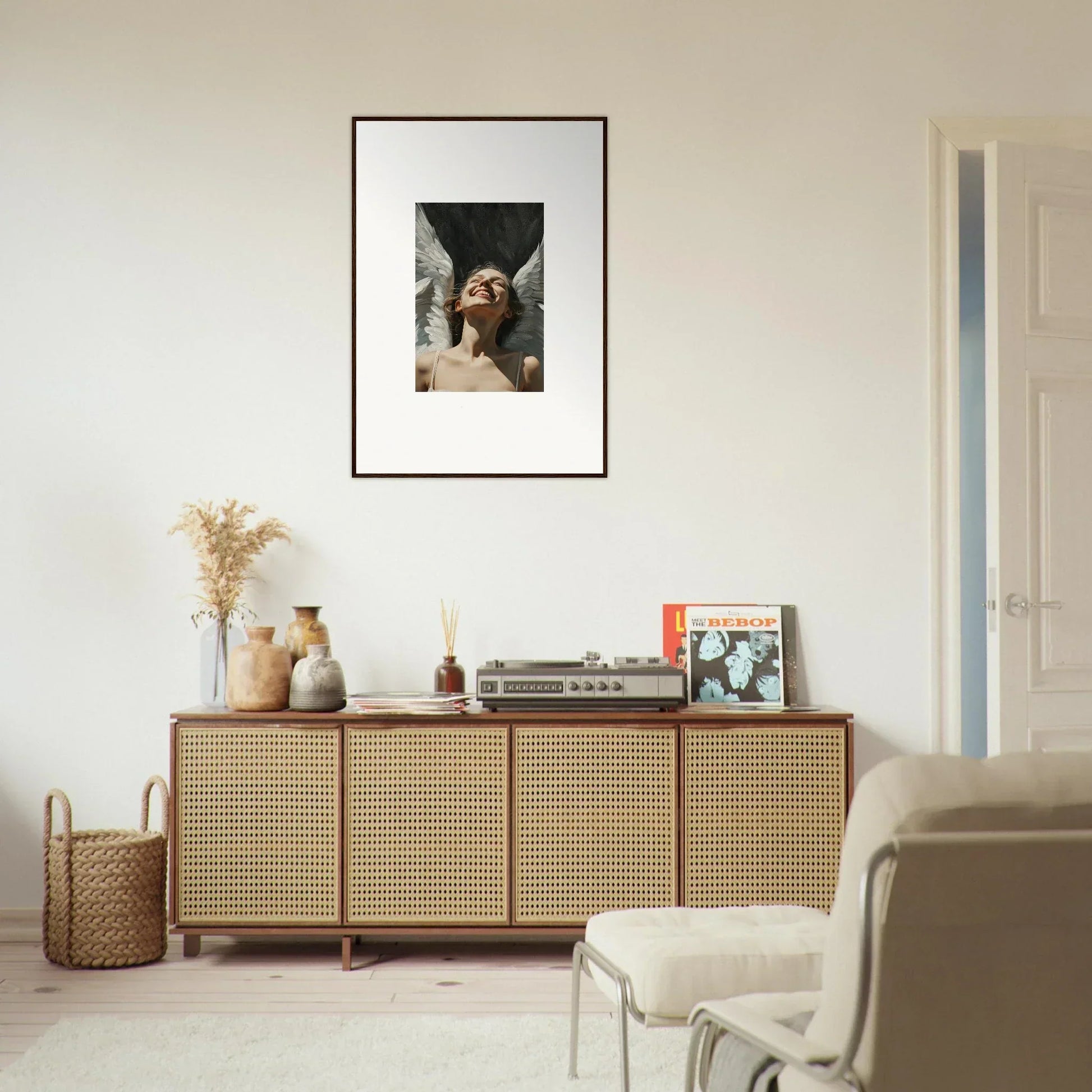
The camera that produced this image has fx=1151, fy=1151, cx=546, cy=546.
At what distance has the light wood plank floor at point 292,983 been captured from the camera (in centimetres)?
306

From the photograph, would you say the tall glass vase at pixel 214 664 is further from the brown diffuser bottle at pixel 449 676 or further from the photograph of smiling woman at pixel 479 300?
the photograph of smiling woman at pixel 479 300

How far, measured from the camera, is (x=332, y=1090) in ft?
8.17

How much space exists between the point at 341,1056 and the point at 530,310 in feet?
7.73

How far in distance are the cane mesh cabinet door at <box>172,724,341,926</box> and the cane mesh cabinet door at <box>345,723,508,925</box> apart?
0.07m

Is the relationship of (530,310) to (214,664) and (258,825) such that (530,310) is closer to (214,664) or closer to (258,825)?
(214,664)

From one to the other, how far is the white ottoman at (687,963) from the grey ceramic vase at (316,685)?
1.32m

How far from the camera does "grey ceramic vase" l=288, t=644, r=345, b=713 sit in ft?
11.4

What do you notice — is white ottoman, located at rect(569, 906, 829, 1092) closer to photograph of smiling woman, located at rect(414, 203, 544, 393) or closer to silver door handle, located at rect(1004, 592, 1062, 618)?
→ silver door handle, located at rect(1004, 592, 1062, 618)

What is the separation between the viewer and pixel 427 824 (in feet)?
11.2

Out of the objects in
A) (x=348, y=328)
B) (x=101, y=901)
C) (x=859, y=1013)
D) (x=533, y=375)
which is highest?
(x=348, y=328)

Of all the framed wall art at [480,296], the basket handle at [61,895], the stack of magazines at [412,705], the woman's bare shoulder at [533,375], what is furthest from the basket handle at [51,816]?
the woman's bare shoulder at [533,375]

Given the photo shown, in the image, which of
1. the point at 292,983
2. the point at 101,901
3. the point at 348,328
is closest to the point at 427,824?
the point at 292,983

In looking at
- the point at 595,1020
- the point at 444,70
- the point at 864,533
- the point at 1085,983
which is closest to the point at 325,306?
the point at 444,70

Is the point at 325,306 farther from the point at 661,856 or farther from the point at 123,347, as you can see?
the point at 661,856
